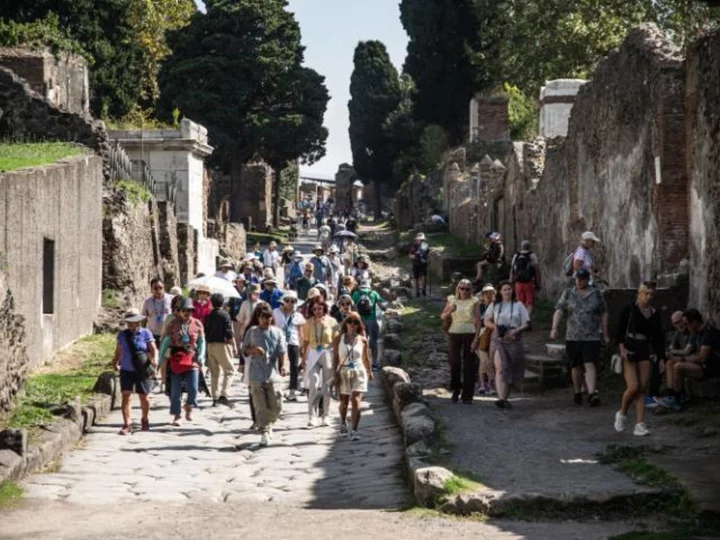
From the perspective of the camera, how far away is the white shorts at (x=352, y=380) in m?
15.5

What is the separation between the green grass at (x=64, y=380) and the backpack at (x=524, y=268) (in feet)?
19.6

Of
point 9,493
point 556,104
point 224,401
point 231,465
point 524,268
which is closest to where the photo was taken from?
point 9,493

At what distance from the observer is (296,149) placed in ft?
176

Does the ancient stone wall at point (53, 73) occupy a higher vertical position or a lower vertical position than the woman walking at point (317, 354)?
higher

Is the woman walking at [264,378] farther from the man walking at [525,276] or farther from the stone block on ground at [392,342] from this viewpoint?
the man walking at [525,276]

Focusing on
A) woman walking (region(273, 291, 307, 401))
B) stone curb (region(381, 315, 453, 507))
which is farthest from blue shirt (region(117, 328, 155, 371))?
woman walking (region(273, 291, 307, 401))

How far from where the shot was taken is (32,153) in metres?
23.5

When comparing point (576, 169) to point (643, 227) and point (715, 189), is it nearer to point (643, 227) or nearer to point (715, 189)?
point (643, 227)

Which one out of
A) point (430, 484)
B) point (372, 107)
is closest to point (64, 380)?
point (430, 484)

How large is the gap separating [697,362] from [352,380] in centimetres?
338

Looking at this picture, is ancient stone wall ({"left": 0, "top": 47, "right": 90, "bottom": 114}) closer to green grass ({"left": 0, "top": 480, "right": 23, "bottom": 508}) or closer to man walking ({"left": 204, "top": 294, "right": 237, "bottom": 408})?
man walking ({"left": 204, "top": 294, "right": 237, "bottom": 408})

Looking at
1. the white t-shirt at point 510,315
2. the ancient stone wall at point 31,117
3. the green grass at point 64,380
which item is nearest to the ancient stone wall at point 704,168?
the white t-shirt at point 510,315

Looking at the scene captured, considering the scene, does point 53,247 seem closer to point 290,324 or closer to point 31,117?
point 290,324

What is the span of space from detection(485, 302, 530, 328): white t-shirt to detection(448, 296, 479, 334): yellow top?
0.27 metres
